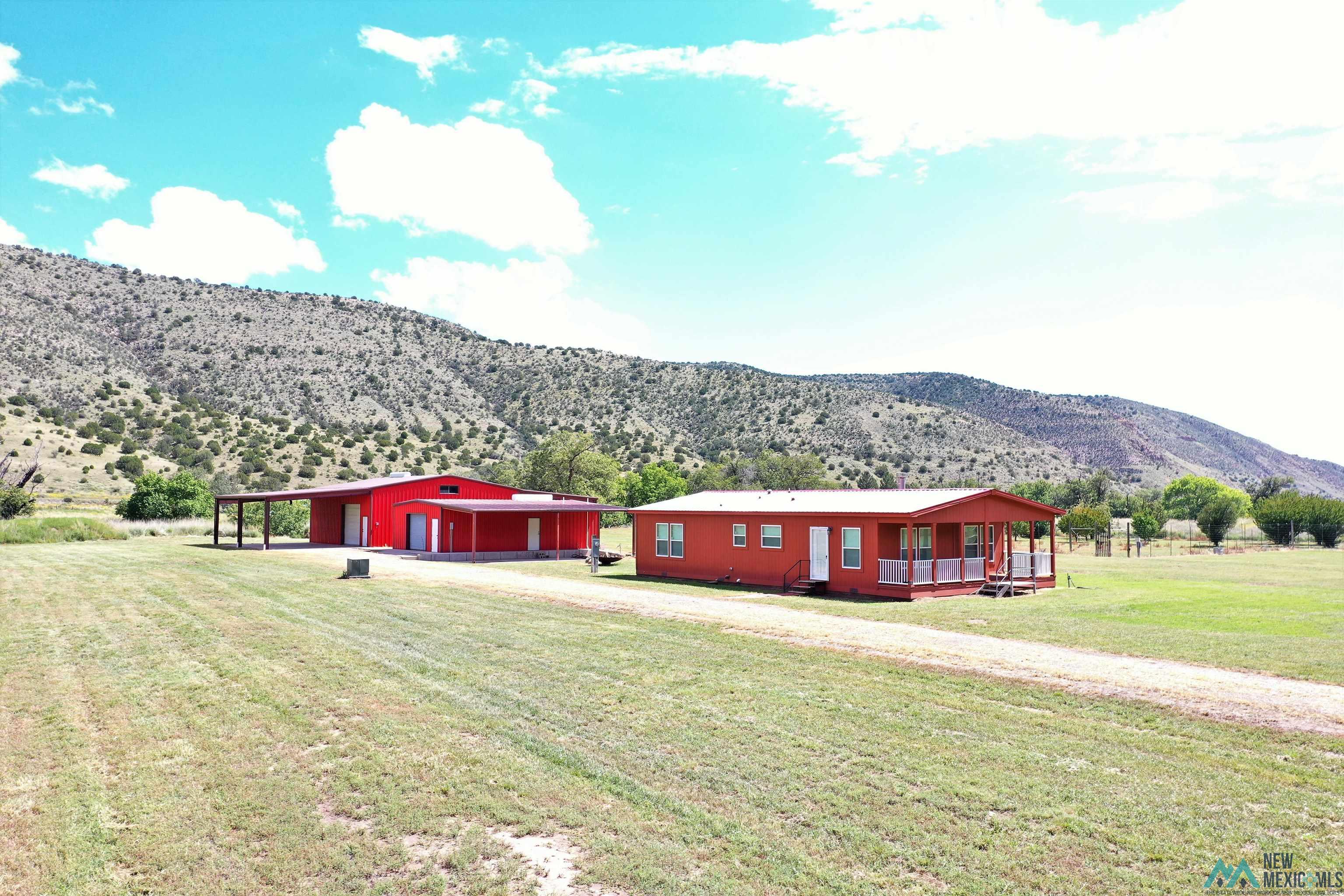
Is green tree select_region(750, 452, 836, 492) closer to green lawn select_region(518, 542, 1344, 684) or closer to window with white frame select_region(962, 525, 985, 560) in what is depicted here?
green lawn select_region(518, 542, 1344, 684)

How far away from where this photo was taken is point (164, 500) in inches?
2042

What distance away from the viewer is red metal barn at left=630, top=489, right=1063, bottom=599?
2391 cm

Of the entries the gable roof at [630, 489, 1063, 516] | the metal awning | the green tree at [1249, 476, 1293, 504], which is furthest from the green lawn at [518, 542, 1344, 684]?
the green tree at [1249, 476, 1293, 504]

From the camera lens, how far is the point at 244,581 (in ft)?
79.0

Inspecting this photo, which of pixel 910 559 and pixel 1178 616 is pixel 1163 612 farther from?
pixel 910 559

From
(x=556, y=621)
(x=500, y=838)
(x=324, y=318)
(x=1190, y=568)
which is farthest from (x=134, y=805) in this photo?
(x=324, y=318)

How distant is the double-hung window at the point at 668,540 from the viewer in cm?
2955

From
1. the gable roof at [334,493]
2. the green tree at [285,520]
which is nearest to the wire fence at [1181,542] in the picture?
the gable roof at [334,493]

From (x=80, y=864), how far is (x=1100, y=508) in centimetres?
6598

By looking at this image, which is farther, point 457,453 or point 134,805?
point 457,453

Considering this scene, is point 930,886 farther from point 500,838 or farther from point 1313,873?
point 500,838

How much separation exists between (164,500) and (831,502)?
144 feet

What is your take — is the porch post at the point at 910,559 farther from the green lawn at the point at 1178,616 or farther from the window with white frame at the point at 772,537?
the window with white frame at the point at 772,537

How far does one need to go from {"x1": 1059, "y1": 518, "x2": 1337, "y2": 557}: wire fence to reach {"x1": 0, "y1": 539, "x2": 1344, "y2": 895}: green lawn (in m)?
38.9
